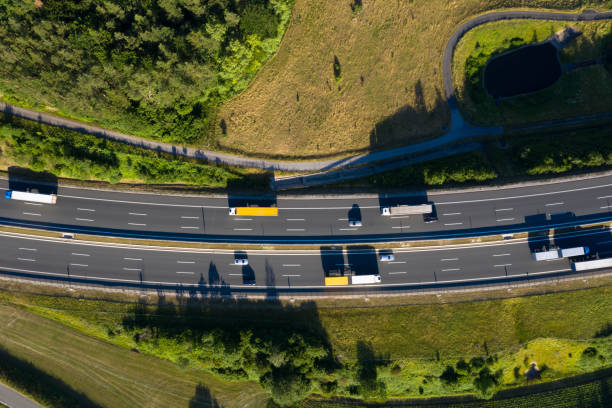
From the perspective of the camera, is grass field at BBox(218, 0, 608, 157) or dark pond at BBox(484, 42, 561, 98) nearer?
grass field at BBox(218, 0, 608, 157)

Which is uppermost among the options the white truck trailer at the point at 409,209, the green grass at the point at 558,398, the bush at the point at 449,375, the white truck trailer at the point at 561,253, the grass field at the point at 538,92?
the grass field at the point at 538,92

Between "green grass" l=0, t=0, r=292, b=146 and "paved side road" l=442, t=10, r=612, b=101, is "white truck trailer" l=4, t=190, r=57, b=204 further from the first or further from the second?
"paved side road" l=442, t=10, r=612, b=101

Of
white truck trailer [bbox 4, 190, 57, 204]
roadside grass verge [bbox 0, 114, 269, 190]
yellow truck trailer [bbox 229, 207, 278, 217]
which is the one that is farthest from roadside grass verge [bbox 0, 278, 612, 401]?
roadside grass verge [bbox 0, 114, 269, 190]

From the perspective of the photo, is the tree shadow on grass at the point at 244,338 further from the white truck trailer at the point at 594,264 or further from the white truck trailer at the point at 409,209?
the white truck trailer at the point at 594,264

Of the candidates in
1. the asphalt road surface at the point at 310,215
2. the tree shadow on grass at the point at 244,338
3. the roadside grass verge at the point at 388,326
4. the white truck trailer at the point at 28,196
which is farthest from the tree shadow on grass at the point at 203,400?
the white truck trailer at the point at 28,196

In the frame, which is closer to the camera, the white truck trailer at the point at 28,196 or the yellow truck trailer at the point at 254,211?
the white truck trailer at the point at 28,196

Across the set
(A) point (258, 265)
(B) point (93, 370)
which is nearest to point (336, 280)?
(A) point (258, 265)
